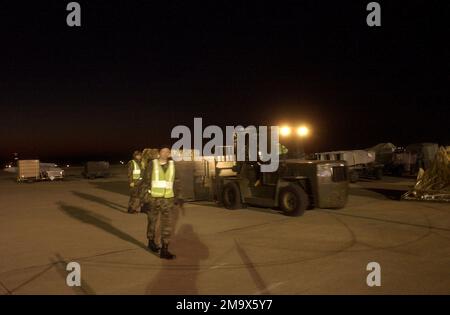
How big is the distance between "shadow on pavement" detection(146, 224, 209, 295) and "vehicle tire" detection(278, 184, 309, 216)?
3418 mm

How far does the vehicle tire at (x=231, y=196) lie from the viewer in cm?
1386

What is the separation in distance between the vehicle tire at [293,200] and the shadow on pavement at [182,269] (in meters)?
3.42

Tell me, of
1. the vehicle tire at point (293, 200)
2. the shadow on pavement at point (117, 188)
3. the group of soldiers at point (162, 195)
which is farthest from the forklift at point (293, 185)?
the shadow on pavement at point (117, 188)

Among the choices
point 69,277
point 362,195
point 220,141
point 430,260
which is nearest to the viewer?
point 69,277

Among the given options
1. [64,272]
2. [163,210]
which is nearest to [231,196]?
[163,210]

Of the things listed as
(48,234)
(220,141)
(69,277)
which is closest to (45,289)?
(69,277)

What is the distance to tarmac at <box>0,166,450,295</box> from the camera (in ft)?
19.9

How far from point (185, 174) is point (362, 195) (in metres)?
6.84

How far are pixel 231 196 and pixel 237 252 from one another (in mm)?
6057

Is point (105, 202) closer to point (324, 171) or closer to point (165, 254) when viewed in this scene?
point (324, 171)

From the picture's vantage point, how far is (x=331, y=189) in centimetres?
1247

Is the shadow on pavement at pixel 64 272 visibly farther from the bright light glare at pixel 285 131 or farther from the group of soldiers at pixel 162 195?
the bright light glare at pixel 285 131

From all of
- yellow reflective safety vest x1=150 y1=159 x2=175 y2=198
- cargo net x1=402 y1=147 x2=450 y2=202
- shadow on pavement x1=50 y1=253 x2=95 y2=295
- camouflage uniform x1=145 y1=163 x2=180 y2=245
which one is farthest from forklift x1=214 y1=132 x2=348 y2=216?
shadow on pavement x1=50 y1=253 x2=95 y2=295
